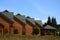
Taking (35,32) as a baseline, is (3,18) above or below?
above

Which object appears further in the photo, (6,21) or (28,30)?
(28,30)

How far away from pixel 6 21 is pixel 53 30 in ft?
88.4

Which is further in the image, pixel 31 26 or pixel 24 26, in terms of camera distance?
pixel 31 26

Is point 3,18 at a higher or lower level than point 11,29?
higher

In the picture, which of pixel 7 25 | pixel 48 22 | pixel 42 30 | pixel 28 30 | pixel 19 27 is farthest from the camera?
pixel 48 22

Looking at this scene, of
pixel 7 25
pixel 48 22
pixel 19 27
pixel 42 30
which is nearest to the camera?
pixel 7 25

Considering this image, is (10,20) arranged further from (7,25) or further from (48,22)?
(48,22)

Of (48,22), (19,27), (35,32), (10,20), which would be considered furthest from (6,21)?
(48,22)

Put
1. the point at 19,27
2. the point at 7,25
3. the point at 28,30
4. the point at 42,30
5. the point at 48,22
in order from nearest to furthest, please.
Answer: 1. the point at 7,25
2. the point at 19,27
3. the point at 28,30
4. the point at 42,30
5. the point at 48,22

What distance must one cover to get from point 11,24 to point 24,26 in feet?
25.5

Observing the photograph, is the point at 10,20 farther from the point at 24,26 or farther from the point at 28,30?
the point at 28,30

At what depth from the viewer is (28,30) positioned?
60.9m

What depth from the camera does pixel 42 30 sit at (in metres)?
70.4

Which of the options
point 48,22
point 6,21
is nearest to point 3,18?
point 6,21
